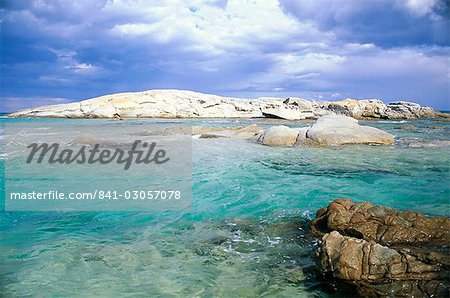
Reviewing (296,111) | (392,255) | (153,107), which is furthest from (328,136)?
(153,107)

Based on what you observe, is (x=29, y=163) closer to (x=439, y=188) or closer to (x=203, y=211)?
(x=203, y=211)

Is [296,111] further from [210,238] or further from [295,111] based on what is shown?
[210,238]

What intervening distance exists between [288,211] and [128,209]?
3.55m

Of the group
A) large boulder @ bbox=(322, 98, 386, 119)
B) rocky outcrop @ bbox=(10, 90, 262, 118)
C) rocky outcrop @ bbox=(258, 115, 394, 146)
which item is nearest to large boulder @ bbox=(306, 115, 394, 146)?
rocky outcrop @ bbox=(258, 115, 394, 146)

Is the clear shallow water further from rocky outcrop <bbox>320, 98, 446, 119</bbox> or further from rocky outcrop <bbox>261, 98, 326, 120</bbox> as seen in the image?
rocky outcrop <bbox>320, 98, 446, 119</bbox>

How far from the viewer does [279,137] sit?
1788 centimetres

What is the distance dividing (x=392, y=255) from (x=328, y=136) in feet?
44.1

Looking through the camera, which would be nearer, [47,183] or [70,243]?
[70,243]

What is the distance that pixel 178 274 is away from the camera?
462cm

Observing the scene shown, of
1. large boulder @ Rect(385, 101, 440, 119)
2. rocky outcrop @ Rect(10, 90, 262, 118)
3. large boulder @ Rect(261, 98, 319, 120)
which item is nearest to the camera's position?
large boulder @ Rect(261, 98, 319, 120)

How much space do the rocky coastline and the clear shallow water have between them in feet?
140

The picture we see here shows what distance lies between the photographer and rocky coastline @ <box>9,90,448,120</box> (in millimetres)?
54594

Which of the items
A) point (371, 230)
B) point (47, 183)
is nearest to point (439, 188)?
point (371, 230)

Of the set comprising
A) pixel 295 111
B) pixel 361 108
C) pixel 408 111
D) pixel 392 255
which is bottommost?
pixel 392 255
